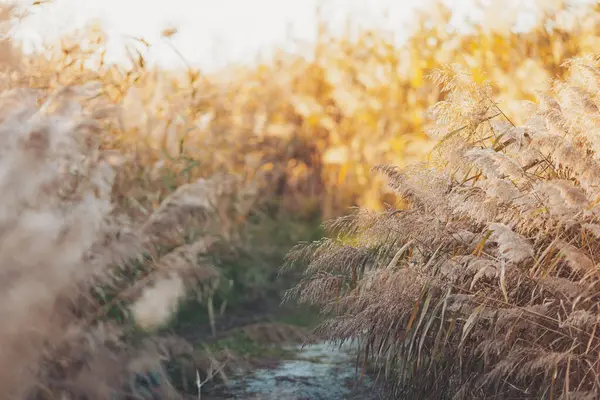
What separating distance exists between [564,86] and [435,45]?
10.5 ft

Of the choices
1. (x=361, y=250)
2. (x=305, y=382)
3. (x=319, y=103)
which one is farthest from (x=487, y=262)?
(x=319, y=103)

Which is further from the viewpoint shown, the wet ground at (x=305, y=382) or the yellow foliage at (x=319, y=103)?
the yellow foliage at (x=319, y=103)

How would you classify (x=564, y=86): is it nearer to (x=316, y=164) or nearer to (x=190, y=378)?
(x=190, y=378)

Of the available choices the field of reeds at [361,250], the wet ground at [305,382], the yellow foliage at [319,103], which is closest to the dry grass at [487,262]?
the field of reeds at [361,250]

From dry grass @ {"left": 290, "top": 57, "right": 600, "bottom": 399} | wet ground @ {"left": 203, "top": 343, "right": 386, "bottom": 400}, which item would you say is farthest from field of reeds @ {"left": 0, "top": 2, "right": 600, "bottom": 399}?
wet ground @ {"left": 203, "top": 343, "right": 386, "bottom": 400}

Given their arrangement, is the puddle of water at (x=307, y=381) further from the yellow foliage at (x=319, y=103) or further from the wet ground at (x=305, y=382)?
the yellow foliage at (x=319, y=103)

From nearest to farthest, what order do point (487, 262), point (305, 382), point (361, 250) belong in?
point (487, 262) < point (361, 250) < point (305, 382)

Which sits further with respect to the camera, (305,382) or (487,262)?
(305,382)

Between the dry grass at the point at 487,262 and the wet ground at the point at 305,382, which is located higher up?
the dry grass at the point at 487,262

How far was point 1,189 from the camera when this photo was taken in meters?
2.02

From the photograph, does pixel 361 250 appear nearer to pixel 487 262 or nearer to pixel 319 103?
pixel 487 262

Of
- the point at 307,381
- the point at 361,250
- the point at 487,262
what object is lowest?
the point at 307,381

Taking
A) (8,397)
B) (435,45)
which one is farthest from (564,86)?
(435,45)

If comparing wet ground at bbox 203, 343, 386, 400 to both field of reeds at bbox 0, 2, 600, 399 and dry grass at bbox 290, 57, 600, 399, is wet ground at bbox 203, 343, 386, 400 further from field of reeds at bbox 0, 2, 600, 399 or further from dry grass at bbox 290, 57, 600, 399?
dry grass at bbox 290, 57, 600, 399
